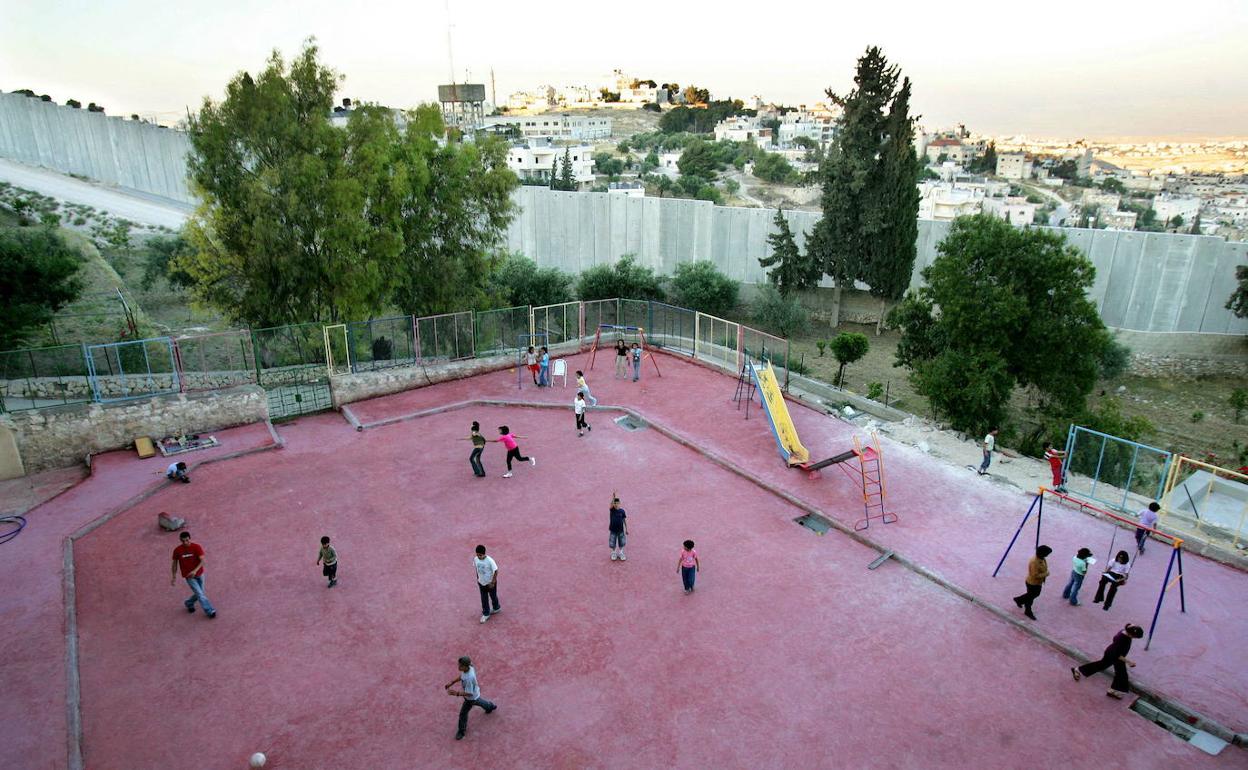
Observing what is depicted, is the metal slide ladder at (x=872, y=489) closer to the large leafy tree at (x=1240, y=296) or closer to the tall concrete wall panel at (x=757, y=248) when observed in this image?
the tall concrete wall panel at (x=757, y=248)

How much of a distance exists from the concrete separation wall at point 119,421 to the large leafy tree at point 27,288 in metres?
6.20

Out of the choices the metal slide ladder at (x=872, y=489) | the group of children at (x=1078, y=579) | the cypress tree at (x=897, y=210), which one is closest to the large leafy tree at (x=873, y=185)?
the cypress tree at (x=897, y=210)

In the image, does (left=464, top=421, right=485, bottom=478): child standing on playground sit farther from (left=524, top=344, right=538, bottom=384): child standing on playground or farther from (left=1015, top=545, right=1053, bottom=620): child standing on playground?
(left=1015, top=545, right=1053, bottom=620): child standing on playground

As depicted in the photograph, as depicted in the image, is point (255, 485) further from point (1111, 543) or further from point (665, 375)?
point (1111, 543)

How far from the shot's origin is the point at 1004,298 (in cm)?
1886

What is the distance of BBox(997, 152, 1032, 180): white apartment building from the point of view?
135625 mm

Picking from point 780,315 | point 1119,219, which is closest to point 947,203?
point 1119,219

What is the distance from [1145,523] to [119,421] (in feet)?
67.9

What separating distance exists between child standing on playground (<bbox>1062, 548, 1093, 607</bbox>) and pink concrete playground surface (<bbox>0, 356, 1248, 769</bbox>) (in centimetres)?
19

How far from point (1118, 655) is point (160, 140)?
70.8m

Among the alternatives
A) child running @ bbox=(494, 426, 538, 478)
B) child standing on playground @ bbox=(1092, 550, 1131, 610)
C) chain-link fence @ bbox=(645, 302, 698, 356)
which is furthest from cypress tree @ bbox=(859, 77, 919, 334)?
child standing on playground @ bbox=(1092, 550, 1131, 610)

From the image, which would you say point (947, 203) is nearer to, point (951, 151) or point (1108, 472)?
point (1108, 472)

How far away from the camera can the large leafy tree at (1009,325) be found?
19.0 m

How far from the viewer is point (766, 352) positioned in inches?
887
